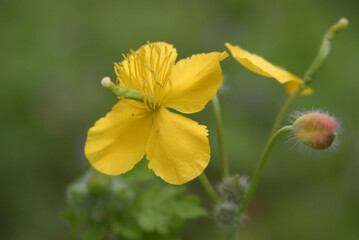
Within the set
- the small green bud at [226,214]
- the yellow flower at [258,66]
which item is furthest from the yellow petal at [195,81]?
the small green bud at [226,214]

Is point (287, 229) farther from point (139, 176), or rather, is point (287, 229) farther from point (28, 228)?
point (28, 228)

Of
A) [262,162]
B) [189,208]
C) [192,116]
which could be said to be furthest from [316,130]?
[192,116]

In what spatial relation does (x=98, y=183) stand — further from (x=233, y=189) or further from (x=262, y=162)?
(x=262, y=162)

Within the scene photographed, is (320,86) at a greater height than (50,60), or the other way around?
(50,60)

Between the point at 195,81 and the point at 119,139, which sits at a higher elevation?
the point at 195,81

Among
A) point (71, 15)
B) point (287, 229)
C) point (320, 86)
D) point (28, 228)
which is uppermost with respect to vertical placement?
point (71, 15)

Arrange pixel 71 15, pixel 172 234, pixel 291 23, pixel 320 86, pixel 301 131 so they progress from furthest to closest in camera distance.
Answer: pixel 71 15
pixel 291 23
pixel 320 86
pixel 172 234
pixel 301 131

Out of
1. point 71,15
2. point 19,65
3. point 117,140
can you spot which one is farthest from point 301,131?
point 71,15
